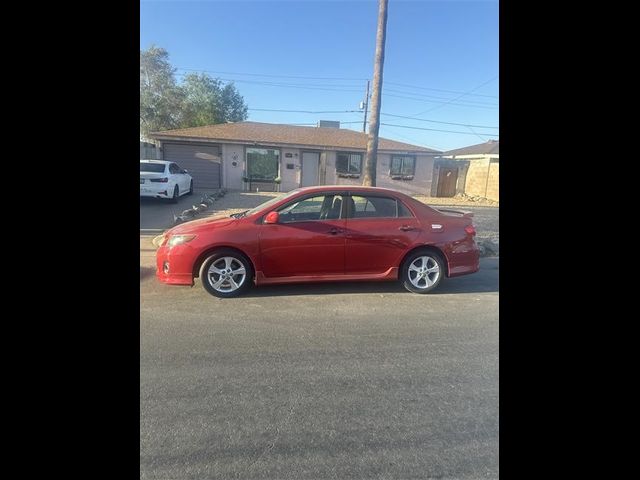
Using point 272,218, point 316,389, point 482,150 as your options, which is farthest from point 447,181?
point 316,389

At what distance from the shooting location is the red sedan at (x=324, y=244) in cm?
455

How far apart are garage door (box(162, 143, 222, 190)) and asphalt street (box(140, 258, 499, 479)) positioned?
51.4 ft

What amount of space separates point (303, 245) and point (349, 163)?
16351 mm

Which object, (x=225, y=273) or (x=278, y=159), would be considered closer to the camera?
(x=225, y=273)

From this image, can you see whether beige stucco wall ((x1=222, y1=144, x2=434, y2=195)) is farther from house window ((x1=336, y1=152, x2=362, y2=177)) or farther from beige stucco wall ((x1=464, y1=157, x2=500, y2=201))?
beige stucco wall ((x1=464, y1=157, x2=500, y2=201))

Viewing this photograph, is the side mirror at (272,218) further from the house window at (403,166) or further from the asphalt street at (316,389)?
the house window at (403,166)

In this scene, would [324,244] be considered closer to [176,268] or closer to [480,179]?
[176,268]

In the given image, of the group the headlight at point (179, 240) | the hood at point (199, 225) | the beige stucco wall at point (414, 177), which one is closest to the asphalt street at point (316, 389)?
the headlight at point (179, 240)

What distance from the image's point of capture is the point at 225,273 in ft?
15.1

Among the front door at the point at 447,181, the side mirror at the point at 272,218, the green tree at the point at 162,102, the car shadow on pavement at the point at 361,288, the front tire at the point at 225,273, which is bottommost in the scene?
the car shadow on pavement at the point at 361,288

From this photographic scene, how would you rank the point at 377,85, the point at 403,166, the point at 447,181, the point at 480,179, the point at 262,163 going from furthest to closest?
the point at 447,181, the point at 480,179, the point at 403,166, the point at 262,163, the point at 377,85

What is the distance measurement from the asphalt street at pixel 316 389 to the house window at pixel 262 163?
15655 millimetres
